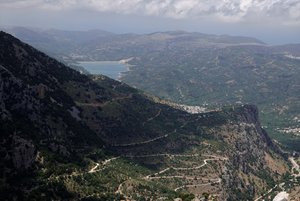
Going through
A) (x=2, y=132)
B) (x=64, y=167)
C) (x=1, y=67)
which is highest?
(x=1, y=67)

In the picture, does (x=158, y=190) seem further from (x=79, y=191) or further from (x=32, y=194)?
(x=32, y=194)

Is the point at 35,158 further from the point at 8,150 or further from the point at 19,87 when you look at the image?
the point at 19,87

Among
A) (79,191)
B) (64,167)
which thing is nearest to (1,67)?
(64,167)

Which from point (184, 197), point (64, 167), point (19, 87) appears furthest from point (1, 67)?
point (184, 197)

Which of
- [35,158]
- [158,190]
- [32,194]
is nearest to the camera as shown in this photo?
[32,194]

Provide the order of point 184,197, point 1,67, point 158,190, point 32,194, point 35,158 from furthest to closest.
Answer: point 1,67 < point 158,190 < point 35,158 < point 184,197 < point 32,194

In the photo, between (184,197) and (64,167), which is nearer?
(184,197)

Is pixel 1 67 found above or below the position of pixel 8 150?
above
